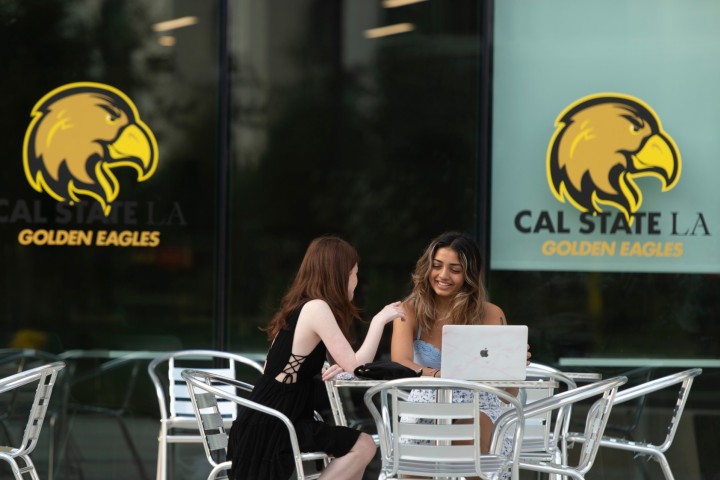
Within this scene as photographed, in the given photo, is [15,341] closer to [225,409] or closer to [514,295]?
[225,409]

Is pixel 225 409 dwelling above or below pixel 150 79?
below

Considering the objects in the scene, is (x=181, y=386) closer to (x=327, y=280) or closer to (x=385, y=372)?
(x=327, y=280)

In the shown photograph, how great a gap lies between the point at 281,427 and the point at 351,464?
1.11ft

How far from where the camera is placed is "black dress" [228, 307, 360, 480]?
4.95m

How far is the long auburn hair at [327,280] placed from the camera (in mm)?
5125

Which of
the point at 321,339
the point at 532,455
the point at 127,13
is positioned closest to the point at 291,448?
the point at 321,339

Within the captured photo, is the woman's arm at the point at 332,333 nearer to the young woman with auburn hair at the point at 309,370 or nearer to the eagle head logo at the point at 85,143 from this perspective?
the young woman with auburn hair at the point at 309,370

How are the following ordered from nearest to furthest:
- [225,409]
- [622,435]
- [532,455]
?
1. [532,455]
2. [225,409]
3. [622,435]

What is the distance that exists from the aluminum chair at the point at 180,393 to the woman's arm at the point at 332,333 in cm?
93

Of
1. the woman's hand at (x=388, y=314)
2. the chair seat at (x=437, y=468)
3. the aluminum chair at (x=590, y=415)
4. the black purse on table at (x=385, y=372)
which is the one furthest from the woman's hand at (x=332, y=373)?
the aluminum chair at (x=590, y=415)

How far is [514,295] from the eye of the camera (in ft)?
23.5

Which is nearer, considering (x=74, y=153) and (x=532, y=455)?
(x=532, y=455)

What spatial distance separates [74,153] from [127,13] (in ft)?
3.03

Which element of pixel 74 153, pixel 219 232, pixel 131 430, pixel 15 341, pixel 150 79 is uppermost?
pixel 150 79
